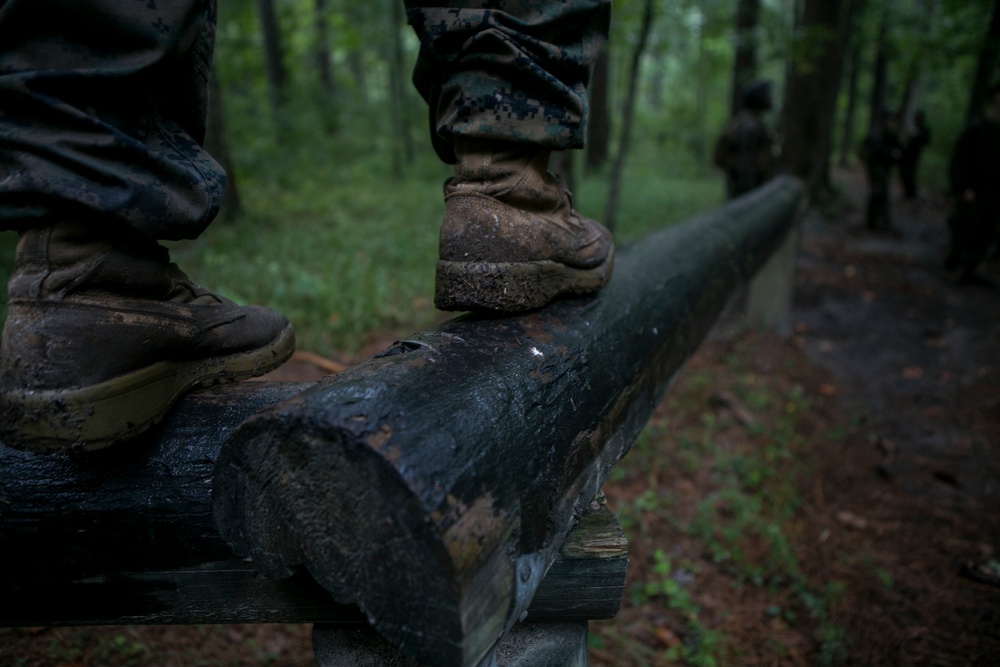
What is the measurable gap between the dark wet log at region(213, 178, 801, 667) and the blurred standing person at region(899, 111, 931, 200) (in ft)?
45.3

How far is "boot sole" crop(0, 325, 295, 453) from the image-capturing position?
3.56 feet

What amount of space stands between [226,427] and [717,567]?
8.13 ft

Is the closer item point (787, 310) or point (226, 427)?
point (226, 427)

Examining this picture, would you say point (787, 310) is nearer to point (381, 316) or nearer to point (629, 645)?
point (381, 316)

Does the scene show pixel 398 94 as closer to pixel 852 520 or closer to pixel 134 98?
pixel 852 520

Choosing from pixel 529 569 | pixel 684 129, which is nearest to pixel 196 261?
pixel 529 569

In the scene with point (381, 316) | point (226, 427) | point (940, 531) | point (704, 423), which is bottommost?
point (940, 531)

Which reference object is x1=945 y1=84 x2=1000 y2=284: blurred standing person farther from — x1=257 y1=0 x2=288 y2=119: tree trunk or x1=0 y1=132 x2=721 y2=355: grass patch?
x1=257 y1=0 x2=288 y2=119: tree trunk

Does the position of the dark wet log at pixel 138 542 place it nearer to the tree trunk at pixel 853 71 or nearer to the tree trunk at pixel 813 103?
the tree trunk at pixel 813 103

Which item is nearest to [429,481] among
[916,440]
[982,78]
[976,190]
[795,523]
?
[795,523]

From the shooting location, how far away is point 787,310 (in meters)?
6.76

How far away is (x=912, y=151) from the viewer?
12805mm

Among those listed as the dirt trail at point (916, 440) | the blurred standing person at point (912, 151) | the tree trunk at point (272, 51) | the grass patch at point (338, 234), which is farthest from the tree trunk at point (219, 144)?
the blurred standing person at point (912, 151)

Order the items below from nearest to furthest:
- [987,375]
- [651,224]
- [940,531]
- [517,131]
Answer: [517,131] → [940,531] → [987,375] → [651,224]
